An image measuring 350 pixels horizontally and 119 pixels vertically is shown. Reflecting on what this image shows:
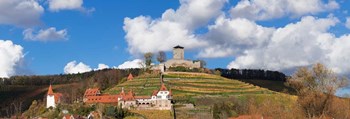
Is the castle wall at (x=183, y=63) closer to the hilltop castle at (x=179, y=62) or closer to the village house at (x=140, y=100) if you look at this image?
the hilltop castle at (x=179, y=62)

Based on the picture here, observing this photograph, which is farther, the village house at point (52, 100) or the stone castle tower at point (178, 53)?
the stone castle tower at point (178, 53)

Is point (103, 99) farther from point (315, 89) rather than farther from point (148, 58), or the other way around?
point (315, 89)

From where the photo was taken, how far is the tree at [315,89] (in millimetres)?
46625

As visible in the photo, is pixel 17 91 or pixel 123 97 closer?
pixel 123 97

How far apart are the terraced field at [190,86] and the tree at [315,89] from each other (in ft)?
136

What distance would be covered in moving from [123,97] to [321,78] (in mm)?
42954

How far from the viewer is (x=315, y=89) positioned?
155 ft

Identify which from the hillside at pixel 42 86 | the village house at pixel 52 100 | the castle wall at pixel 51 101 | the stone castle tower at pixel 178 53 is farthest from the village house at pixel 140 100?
the stone castle tower at pixel 178 53

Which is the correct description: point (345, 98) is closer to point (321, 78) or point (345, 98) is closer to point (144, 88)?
point (321, 78)

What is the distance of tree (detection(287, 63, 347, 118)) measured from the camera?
46625 millimetres

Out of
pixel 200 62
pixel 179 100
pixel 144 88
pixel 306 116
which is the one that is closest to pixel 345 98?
pixel 306 116

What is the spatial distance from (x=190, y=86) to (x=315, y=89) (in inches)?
2081

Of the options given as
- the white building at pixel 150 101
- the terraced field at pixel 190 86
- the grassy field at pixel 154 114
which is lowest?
the grassy field at pixel 154 114

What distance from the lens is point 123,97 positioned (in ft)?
275
